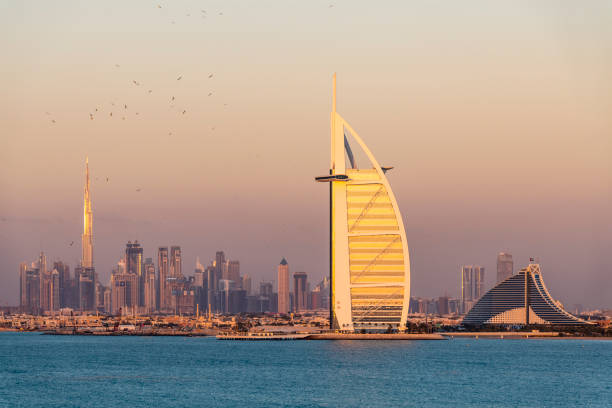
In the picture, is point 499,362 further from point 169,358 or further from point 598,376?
point 169,358

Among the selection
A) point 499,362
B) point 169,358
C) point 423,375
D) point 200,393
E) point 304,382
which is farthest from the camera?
point 169,358

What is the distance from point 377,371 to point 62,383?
3282cm

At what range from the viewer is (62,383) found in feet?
380

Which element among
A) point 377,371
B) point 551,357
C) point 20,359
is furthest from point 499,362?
point 20,359

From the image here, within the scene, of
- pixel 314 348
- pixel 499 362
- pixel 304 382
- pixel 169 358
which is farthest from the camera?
pixel 314 348

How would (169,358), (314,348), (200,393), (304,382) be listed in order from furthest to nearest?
(314,348) → (169,358) → (304,382) → (200,393)

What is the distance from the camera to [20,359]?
535ft

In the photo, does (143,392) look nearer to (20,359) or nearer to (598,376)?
(598,376)

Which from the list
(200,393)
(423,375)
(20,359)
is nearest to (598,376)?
(423,375)

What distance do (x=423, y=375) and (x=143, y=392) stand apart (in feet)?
103

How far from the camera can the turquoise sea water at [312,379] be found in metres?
99.2

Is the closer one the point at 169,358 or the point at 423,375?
the point at 423,375

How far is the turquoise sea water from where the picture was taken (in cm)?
9919

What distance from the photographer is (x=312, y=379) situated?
117 m
